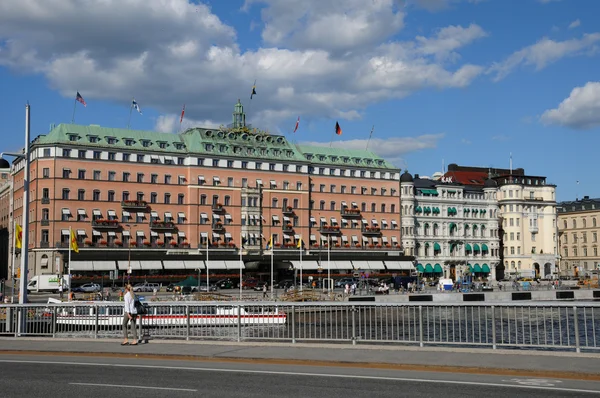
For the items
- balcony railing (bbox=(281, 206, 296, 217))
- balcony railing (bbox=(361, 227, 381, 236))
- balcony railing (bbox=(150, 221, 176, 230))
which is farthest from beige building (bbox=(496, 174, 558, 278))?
balcony railing (bbox=(150, 221, 176, 230))

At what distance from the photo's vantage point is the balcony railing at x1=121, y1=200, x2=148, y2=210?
10731 cm

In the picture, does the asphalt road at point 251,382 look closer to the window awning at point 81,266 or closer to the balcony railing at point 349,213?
the window awning at point 81,266

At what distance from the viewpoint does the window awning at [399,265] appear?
410 ft

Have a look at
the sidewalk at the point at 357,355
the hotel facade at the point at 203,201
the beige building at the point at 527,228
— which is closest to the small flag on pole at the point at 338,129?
the hotel facade at the point at 203,201

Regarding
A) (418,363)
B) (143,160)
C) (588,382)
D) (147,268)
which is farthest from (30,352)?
(143,160)

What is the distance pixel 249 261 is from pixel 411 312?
9037 centimetres

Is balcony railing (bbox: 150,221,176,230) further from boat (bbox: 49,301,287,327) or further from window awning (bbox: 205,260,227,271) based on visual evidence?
boat (bbox: 49,301,287,327)

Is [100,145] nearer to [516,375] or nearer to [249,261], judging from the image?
[249,261]

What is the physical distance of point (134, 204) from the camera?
107875mm

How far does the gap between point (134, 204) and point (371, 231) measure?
44.1 metres

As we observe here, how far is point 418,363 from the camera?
19.3 meters

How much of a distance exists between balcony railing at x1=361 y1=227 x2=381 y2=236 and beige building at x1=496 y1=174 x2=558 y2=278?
3492cm

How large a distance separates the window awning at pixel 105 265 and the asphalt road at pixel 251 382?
270 feet

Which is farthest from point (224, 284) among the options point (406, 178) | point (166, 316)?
point (166, 316)
